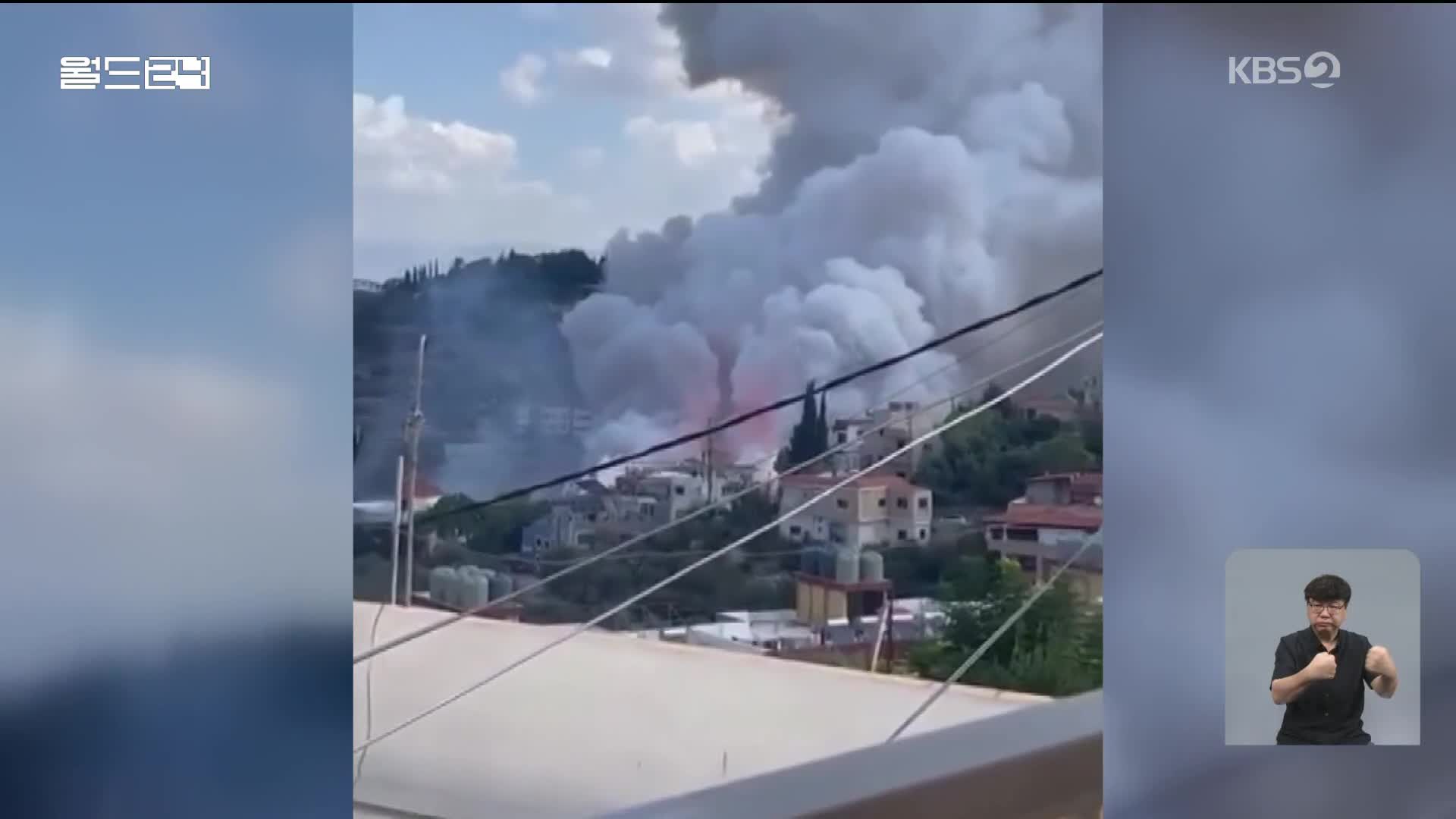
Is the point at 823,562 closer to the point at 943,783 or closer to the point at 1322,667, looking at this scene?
the point at 943,783

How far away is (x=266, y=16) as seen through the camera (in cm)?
123

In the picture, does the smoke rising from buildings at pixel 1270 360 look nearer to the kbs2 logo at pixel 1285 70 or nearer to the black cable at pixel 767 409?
the kbs2 logo at pixel 1285 70

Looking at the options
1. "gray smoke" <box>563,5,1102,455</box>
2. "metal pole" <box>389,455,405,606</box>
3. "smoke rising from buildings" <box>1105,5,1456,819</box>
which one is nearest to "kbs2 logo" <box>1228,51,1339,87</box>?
"smoke rising from buildings" <box>1105,5,1456,819</box>

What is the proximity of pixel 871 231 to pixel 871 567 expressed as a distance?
773 millimetres

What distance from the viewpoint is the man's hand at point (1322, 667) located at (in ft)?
4.04

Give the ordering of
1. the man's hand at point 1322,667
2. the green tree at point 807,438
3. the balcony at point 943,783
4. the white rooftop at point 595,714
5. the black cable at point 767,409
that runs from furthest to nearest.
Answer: the green tree at point 807,438, the black cable at point 767,409, the white rooftop at point 595,714, the balcony at point 943,783, the man's hand at point 1322,667

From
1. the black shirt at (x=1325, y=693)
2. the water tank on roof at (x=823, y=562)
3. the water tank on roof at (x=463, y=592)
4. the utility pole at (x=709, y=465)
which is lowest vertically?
the water tank on roof at (x=463, y=592)

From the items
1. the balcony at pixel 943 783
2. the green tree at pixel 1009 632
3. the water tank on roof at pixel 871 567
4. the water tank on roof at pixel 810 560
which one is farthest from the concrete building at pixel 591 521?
the balcony at pixel 943 783

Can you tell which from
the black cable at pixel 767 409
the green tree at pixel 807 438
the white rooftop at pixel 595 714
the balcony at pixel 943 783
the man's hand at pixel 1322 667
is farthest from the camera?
the green tree at pixel 807 438

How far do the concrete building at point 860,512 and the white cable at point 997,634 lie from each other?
0.29 metres

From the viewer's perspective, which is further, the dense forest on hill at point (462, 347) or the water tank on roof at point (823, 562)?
the water tank on roof at point (823, 562)

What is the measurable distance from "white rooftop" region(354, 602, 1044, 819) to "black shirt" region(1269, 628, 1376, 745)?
4.03ft

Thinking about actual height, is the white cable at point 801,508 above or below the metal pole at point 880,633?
above

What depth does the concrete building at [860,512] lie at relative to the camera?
2572 millimetres
